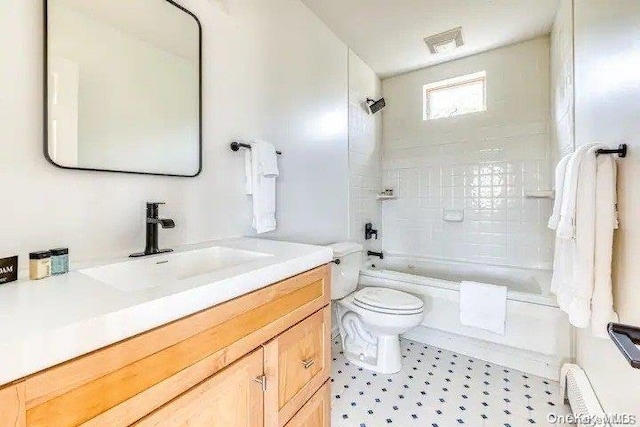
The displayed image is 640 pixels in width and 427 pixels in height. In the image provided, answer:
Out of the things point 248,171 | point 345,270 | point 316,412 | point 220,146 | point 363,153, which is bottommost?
point 316,412

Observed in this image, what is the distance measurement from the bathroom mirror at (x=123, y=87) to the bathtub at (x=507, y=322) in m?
1.74

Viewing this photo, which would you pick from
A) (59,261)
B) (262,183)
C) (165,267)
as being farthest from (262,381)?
(262,183)

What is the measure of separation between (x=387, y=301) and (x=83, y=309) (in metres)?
1.61

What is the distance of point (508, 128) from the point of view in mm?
2600

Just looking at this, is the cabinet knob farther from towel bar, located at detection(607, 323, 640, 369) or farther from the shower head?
the shower head

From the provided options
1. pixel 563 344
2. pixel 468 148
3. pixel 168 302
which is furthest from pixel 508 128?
pixel 168 302

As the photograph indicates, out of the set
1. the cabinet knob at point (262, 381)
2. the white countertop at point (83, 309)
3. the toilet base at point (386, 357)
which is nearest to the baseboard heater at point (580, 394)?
the toilet base at point (386, 357)

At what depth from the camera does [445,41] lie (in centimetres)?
243

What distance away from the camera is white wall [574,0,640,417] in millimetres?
978

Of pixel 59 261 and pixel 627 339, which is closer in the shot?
pixel 627 339

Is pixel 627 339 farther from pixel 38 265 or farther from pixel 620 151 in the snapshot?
pixel 38 265

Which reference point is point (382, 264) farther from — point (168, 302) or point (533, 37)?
point (168, 302)

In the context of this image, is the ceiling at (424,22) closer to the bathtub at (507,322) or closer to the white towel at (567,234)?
the white towel at (567,234)

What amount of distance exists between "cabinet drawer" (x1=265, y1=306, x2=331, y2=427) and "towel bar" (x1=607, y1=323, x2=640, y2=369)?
803mm
